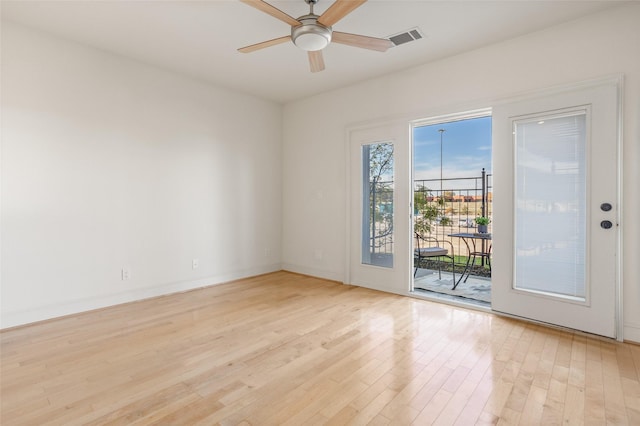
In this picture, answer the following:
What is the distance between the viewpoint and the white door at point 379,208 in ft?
13.5

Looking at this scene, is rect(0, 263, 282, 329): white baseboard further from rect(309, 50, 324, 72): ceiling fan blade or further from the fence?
the fence

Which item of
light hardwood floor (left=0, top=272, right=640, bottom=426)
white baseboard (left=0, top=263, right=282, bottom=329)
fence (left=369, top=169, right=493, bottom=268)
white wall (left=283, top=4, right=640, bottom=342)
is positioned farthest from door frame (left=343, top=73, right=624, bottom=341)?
fence (left=369, top=169, right=493, bottom=268)

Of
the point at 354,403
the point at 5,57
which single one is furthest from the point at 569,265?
the point at 5,57

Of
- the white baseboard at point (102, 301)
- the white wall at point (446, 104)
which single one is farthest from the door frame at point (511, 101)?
the white baseboard at point (102, 301)

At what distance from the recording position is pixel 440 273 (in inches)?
215

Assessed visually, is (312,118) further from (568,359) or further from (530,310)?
(568,359)

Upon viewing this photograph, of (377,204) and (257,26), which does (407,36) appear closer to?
(257,26)

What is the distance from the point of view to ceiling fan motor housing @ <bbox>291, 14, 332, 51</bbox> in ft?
8.16

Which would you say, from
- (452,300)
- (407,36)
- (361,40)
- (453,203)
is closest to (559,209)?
(452,300)

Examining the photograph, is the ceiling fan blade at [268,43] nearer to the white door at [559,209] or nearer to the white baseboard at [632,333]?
the white door at [559,209]

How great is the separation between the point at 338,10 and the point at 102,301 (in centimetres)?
377

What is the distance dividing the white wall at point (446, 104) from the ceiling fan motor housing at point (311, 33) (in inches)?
53.2

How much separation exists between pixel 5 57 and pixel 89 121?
2.62 ft

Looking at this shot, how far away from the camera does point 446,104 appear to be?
12.2 ft
